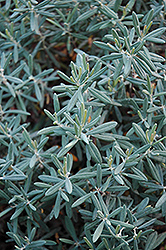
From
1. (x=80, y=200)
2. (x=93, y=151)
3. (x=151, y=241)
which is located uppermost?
(x=93, y=151)

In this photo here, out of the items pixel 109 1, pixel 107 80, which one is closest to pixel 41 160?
pixel 107 80

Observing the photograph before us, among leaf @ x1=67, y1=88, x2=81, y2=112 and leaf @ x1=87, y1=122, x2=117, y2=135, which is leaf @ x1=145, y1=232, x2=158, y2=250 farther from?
leaf @ x1=67, y1=88, x2=81, y2=112

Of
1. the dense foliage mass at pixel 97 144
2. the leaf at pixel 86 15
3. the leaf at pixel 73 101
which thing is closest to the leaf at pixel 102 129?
the dense foliage mass at pixel 97 144

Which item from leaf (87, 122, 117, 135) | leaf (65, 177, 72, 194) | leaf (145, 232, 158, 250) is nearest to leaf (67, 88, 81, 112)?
leaf (87, 122, 117, 135)

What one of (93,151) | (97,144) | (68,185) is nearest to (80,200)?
(68,185)

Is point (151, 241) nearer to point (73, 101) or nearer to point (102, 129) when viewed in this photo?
point (102, 129)

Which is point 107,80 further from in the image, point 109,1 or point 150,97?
point 109,1

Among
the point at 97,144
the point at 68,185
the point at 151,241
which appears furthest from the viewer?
the point at 97,144

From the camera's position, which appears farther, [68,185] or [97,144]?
[97,144]
